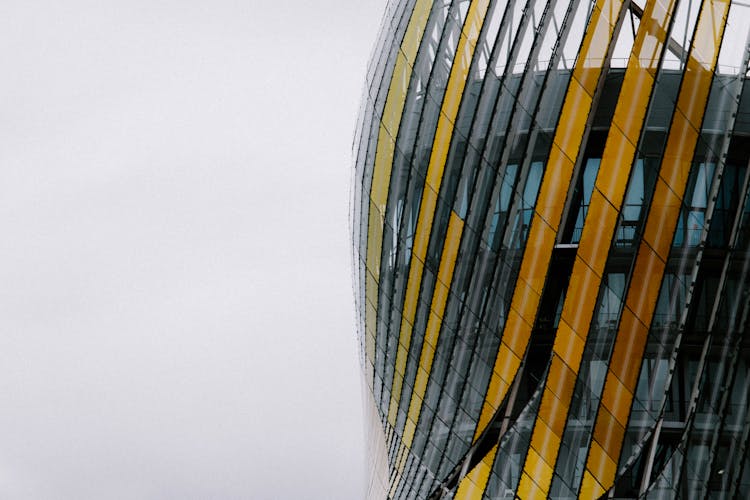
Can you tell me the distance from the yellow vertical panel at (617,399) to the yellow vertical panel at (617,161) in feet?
13.8

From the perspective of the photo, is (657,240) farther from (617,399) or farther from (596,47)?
Result: (596,47)

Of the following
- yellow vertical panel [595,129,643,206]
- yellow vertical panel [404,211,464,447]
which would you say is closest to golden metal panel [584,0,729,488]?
yellow vertical panel [595,129,643,206]

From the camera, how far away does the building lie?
2350 cm

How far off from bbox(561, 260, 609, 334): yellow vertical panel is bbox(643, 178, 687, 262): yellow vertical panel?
1.08 meters

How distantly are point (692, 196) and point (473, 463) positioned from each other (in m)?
9.17

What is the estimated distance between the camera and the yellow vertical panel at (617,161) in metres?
23.8

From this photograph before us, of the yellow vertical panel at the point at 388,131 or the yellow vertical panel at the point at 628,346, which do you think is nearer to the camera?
the yellow vertical panel at the point at 628,346

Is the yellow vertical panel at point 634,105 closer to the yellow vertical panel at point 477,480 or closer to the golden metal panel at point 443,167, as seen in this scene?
the golden metal panel at point 443,167

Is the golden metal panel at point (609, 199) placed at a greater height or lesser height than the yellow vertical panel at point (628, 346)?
greater

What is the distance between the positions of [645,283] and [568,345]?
235cm

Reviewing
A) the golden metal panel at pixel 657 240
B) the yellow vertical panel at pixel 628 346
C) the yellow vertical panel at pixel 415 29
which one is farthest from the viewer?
the yellow vertical panel at pixel 415 29

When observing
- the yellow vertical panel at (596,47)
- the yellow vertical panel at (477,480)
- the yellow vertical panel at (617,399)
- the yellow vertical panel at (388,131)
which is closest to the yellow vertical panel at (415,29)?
the yellow vertical panel at (388,131)

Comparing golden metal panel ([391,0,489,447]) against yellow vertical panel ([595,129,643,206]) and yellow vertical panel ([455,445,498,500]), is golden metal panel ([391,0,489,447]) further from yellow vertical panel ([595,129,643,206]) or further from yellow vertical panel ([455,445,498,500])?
yellow vertical panel ([595,129,643,206])

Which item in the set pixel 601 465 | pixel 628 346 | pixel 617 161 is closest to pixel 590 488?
pixel 601 465
